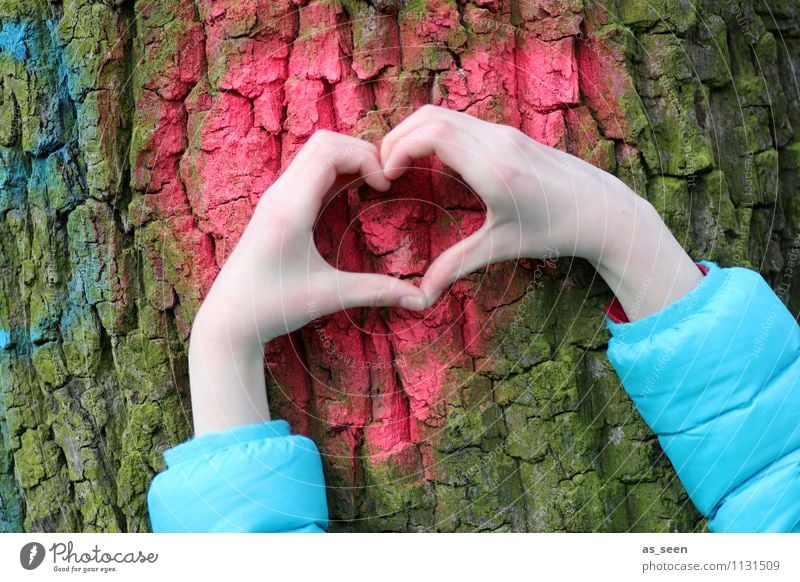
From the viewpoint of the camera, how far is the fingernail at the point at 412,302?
91 cm

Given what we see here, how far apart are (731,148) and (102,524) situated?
1.09m

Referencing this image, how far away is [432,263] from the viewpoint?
946 mm

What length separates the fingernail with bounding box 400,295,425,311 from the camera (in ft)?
2.98

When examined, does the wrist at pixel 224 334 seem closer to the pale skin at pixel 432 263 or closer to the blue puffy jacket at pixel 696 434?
the pale skin at pixel 432 263

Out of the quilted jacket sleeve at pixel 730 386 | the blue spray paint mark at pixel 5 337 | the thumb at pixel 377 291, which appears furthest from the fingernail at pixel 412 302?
the blue spray paint mark at pixel 5 337

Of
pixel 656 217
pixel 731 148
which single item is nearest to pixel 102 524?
pixel 656 217

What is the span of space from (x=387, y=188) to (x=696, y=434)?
507 mm

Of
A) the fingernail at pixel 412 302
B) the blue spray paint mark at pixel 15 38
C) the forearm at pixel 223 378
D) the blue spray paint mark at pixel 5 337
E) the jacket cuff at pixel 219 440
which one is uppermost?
the blue spray paint mark at pixel 15 38

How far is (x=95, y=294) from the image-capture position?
104 centimetres

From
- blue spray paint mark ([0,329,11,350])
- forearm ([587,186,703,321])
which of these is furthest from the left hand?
blue spray paint mark ([0,329,11,350])

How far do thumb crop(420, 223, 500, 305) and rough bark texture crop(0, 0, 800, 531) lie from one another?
0.04 meters

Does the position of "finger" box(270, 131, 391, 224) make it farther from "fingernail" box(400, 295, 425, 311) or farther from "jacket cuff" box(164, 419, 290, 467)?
"jacket cuff" box(164, 419, 290, 467)

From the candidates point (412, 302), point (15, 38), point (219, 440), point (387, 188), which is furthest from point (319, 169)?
point (15, 38)
